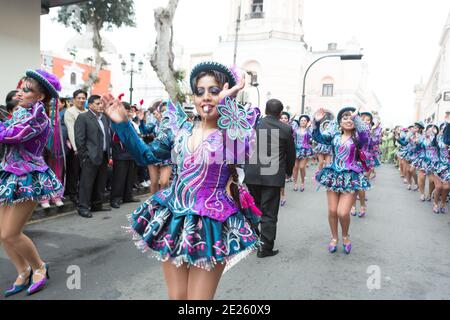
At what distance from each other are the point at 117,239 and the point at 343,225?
3.20 m

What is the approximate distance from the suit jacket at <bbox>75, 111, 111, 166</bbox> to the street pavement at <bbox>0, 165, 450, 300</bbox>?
1080mm

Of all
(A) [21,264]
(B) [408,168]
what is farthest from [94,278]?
(B) [408,168]

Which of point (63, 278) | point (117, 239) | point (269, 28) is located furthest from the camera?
point (269, 28)

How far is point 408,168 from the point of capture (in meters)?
13.2

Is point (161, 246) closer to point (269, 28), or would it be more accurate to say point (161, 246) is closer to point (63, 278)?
point (63, 278)

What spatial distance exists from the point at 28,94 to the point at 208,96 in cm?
209

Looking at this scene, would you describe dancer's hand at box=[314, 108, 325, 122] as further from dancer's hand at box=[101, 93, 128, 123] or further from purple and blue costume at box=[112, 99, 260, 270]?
dancer's hand at box=[101, 93, 128, 123]

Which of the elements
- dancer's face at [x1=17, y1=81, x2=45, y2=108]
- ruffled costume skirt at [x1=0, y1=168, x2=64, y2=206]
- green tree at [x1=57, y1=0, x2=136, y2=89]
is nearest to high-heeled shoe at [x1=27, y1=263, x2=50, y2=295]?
ruffled costume skirt at [x1=0, y1=168, x2=64, y2=206]

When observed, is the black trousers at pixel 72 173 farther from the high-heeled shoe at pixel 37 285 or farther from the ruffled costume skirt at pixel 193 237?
the ruffled costume skirt at pixel 193 237

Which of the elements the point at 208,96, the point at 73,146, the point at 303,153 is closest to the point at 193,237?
the point at 208,96

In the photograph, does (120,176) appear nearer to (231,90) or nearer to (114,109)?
(114,109)

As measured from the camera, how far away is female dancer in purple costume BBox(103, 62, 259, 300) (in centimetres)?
236

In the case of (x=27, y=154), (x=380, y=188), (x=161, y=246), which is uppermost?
(x=27, y=154)

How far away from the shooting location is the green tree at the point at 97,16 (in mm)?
21672
